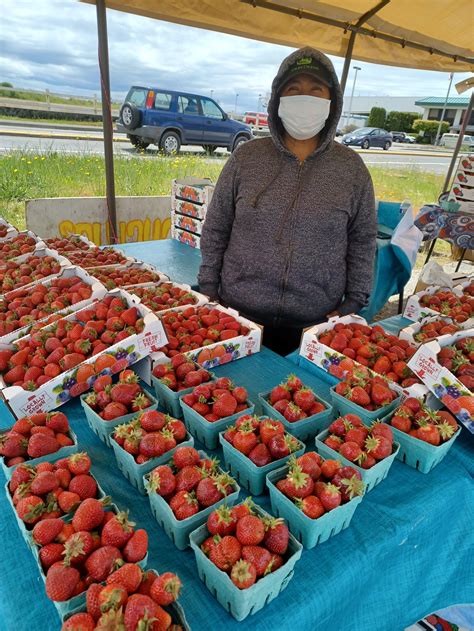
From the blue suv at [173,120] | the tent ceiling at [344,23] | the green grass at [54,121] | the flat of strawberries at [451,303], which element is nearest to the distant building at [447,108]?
the green grass at [54,121]

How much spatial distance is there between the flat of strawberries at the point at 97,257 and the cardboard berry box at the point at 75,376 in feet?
3.59

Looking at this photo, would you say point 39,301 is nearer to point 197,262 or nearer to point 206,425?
point 206,425

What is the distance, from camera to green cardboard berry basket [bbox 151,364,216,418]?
1.58m

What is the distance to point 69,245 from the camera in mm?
3268

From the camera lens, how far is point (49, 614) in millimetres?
982

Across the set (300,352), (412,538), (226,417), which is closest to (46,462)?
(226,417)

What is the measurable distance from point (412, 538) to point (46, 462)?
3.66ft

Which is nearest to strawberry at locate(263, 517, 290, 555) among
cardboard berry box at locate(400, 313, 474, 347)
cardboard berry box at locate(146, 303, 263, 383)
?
cardboard berry box at locate(146, 303, 263, 383)

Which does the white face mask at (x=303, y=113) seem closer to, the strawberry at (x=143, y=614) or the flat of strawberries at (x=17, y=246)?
the flat of strawberries at (x=17, y=246)

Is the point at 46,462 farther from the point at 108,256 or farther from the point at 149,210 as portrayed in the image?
the point at 149,210

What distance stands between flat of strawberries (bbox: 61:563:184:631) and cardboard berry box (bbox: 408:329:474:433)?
3.95ft

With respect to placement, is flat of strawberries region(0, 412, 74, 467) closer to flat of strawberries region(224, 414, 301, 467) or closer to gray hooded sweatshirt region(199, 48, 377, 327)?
flat of strawberries region(224, 414, 301, 467)

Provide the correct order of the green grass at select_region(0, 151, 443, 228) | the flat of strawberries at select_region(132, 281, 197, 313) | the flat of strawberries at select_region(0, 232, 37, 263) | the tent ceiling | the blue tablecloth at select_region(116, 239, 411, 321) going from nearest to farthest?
the flat of strawberries at select_region(132, 281, 197, 313)
the flat of strawberries at select_region(0, 232, 37, 263)
the blue tablecloth at select_region(116, 239, 411, 321)
the tent ceiling
the green grass at select_region(0, 151, 443, 228)

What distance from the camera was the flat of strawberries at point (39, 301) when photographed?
2002mm
